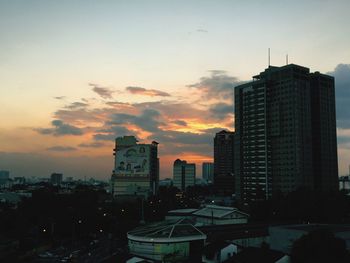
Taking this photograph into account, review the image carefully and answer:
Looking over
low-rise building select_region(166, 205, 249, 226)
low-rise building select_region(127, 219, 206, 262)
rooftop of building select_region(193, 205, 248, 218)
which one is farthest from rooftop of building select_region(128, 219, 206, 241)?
rooftop of building select_region(193, 205, 248, 218)

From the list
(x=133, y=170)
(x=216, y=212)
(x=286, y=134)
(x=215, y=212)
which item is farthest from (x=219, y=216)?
(x=133, y=170)

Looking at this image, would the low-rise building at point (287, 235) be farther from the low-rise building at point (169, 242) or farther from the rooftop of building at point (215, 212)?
the rooftop of building at point (215, 212)

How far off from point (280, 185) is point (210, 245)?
80.9 meters

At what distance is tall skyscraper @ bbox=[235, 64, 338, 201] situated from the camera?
5017 inches

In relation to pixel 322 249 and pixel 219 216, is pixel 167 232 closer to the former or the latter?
pixel 322 249

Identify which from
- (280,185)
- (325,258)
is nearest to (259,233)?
(325,258)

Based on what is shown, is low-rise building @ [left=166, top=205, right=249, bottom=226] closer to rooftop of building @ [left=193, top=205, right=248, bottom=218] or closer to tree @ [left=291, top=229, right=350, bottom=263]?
rooftop of building @ [left=193, top=205, right=248, bottom=218]

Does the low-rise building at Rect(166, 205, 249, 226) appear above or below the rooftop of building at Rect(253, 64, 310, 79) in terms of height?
below

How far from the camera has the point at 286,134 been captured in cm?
12912

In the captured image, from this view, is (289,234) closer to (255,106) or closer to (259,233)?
(259,233)

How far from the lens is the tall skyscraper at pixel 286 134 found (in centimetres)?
12744

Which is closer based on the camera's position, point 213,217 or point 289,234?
point 289,234

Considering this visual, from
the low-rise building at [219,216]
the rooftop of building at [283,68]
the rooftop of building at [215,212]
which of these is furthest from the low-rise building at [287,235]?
the rooftop of building at [283,68]

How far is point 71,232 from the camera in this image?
7881cm
